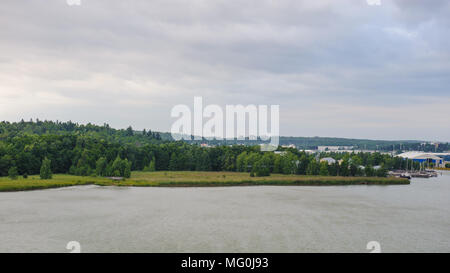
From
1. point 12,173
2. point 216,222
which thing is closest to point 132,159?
point 12,173

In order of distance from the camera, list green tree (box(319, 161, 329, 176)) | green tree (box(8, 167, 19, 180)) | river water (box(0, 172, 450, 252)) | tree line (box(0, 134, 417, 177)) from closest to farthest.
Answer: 1. river water (box(0, 172, 450, 252))
2. green tree (box(8, 167, 19, 180))
3. tree line (box(0, 134, 417, 177))
4. green tree (box(319, 161, 329, 176))

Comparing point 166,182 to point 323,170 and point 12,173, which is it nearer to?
point 12,173

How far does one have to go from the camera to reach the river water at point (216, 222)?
8969mm

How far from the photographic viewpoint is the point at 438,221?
1238cm

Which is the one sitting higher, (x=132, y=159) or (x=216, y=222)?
(x=132, y=159)

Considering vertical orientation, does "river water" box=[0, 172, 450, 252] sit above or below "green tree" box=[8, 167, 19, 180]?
below

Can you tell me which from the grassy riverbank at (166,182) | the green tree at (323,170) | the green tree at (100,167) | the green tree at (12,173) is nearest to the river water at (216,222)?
the grassy riverbank at (166,182)

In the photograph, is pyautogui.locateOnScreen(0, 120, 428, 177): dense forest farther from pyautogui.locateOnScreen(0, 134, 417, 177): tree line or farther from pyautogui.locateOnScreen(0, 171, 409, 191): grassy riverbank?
pyautogui.locateOnScreen(0, 171, 409, 191): grassy riverbank

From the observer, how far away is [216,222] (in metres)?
11.4

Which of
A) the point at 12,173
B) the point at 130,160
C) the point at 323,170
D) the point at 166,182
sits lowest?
the point at 166,182

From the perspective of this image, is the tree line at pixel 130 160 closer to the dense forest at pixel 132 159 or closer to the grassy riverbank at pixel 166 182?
the dense forest at pixel 132 159

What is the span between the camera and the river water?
8969 millimetres

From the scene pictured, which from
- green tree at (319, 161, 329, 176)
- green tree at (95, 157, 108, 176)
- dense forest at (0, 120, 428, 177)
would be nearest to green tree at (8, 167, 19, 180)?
dense forest at (0, 120, 428, 177)
